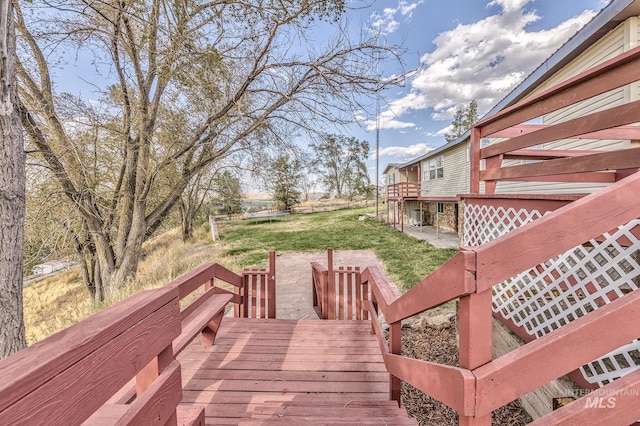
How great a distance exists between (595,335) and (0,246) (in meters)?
4.54

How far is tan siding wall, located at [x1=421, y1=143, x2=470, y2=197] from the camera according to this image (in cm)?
1145

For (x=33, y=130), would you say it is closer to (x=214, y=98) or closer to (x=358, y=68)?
(x=214, y=98)

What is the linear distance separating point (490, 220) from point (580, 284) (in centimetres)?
116

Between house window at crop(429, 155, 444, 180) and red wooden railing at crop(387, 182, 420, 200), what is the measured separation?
3.80 feet

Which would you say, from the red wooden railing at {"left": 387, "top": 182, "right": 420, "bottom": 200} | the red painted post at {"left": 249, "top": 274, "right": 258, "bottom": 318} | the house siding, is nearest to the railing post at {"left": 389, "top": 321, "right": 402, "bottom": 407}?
the red painted post at {"left": 249, "top": 274, "right": 258, "bottom": 318}

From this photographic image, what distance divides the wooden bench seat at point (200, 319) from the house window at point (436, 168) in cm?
1327

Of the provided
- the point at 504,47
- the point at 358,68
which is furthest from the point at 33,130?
the point at 504,47

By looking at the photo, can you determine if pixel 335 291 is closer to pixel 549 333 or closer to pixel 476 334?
pixel 476 334

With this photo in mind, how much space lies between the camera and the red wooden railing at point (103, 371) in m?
0.58

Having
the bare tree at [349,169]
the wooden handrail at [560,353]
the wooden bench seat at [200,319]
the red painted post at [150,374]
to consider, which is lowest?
the wooden bench seat at [200,319]

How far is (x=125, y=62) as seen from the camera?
5.81 meters

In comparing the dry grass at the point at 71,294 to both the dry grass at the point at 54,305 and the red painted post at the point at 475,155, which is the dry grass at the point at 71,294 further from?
the red painted post at the point at 475,155

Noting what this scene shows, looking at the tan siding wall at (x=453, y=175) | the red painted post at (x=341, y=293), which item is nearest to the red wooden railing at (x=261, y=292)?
the red painted post at (x=341, y=293)

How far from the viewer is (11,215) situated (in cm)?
279
